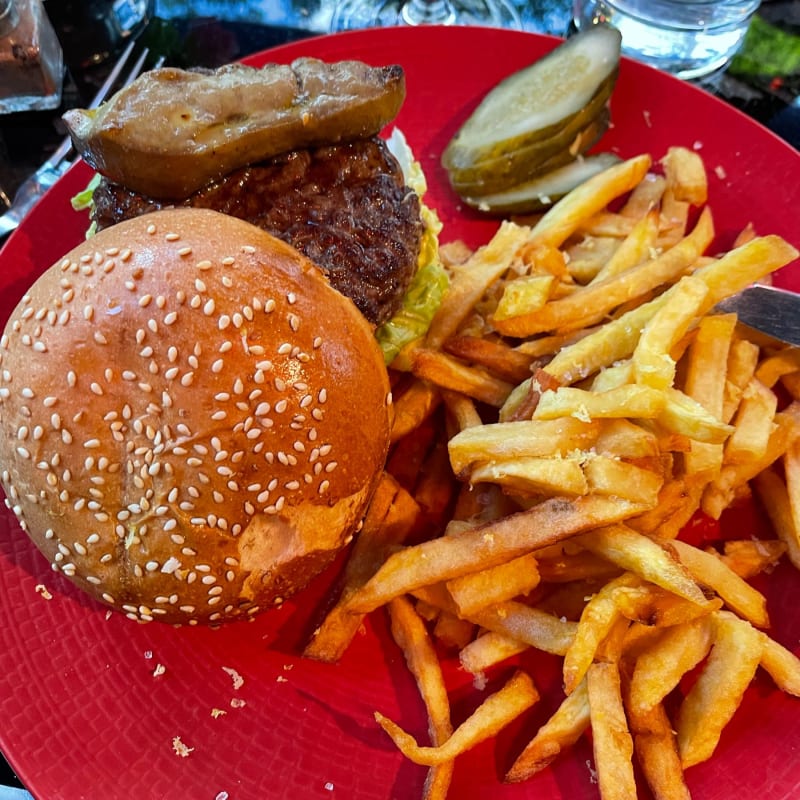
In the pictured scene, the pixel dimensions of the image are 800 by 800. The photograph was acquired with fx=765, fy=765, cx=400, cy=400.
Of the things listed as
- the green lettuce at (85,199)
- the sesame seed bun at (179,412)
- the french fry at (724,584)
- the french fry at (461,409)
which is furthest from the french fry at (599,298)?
the green lettuce at (85,199)

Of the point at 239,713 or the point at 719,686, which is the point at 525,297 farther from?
the point at 239,713

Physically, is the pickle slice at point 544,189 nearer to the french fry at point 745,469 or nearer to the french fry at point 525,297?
the french fry at point 525,297

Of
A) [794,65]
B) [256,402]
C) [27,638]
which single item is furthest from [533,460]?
[794,65]

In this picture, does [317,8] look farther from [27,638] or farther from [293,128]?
[27,638]

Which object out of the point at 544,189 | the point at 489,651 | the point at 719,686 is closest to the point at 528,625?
the point at 489,651

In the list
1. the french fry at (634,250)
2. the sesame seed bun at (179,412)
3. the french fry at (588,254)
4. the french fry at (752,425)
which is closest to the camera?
the sesame seed bun at (179,412)

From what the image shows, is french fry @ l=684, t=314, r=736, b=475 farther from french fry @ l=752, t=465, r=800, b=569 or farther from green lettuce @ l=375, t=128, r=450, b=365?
green lettuce @ l=375, t=128, r=450, b=365

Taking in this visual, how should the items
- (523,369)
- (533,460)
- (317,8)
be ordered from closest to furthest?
1. (533,460)
2. (523,369)
3. (317,8)
